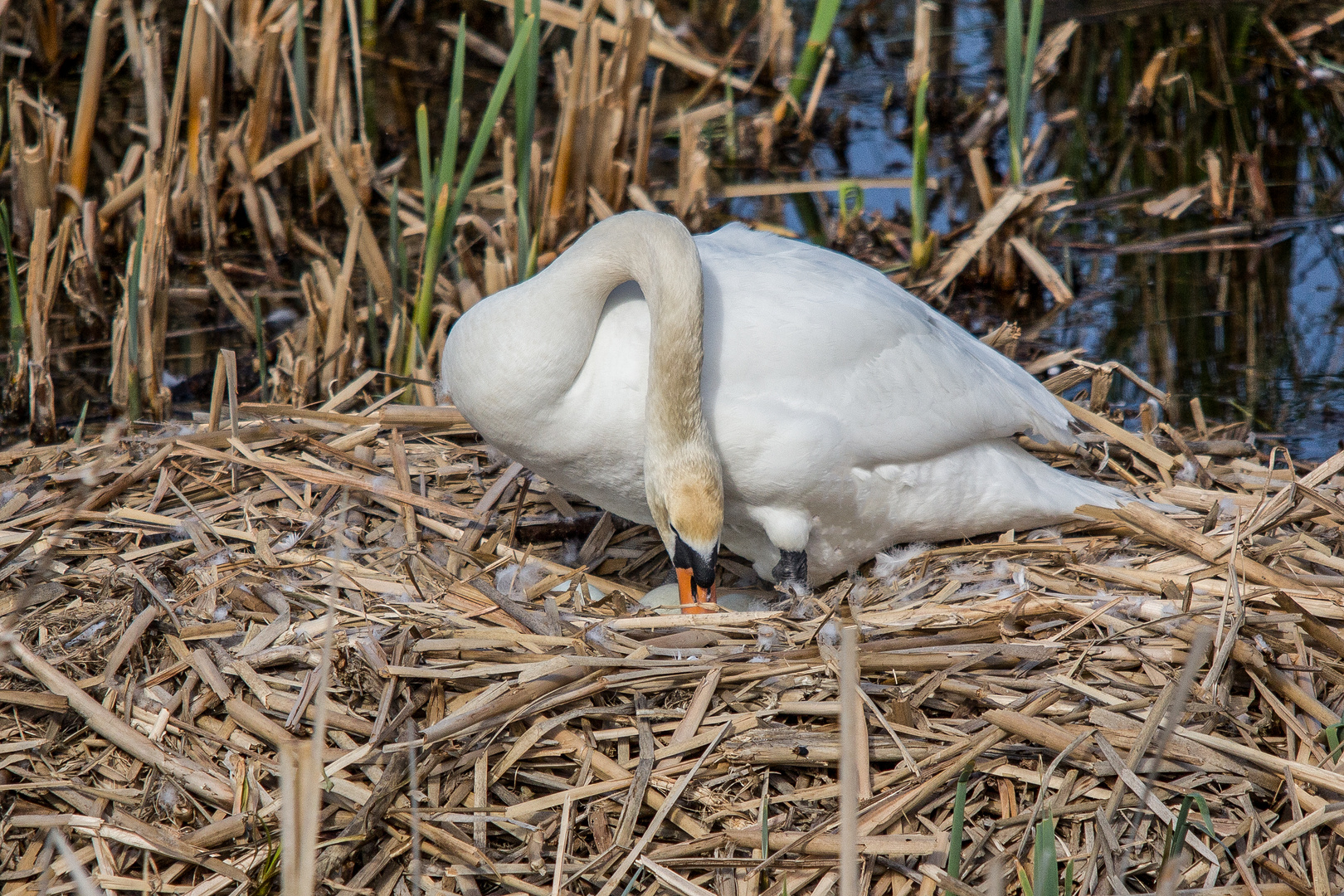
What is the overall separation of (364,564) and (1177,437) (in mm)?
2605

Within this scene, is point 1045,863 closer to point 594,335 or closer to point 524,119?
point 594,335

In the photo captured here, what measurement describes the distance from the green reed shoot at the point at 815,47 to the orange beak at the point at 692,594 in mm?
3875

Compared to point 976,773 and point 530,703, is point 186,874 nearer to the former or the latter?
point 530,703

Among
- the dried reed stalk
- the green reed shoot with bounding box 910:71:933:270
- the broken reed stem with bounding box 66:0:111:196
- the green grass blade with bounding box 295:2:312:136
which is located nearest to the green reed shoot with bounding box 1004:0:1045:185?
the green reed shoot with bounding box 910:71:933:270

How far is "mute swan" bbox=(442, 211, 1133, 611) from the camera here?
323 cm

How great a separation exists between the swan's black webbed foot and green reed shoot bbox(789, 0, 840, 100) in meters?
3.63

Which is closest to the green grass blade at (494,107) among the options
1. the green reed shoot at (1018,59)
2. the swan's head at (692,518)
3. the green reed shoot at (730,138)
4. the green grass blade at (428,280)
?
the green grass blade at (428,280)

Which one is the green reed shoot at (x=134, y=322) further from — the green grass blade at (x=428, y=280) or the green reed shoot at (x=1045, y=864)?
the green reed shoot at (x=1045, y=864)

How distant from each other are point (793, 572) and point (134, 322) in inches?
99.3

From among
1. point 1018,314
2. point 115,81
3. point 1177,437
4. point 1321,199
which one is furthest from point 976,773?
point 115,81

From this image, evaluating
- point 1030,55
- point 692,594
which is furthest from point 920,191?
point 692,594

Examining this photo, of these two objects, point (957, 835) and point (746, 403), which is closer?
point (957, 835)

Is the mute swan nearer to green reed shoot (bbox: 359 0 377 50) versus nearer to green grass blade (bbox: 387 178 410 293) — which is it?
green grass blade (bbox: 387 178 410 293)

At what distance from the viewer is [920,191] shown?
18.1 feet
